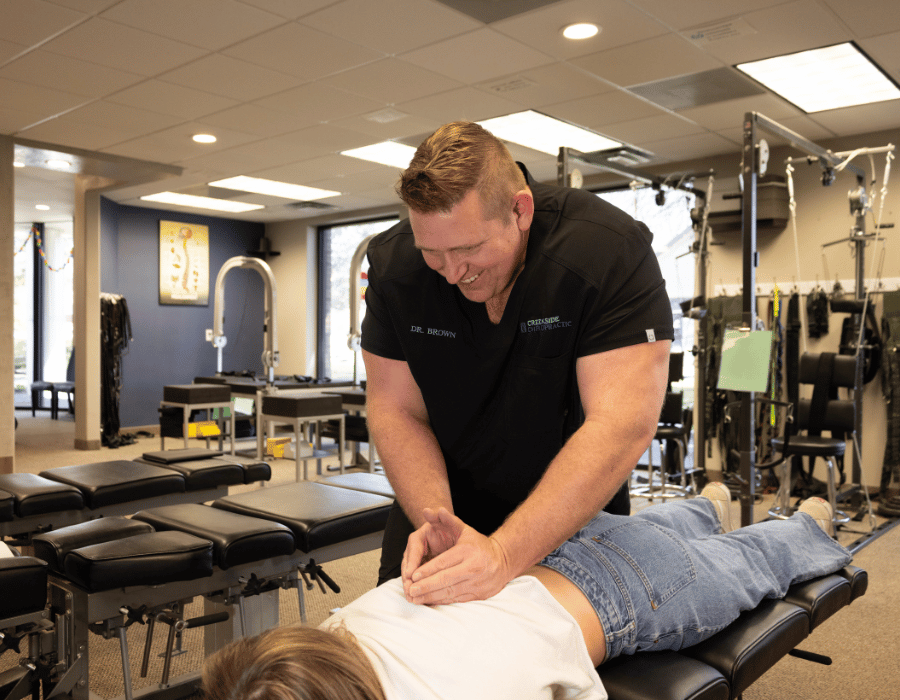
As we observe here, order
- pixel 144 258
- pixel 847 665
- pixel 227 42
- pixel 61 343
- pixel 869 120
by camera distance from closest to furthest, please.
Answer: pixel 847 665
pixel 227 42
pixel 869 120
pixel 144 258
pixel 61 343

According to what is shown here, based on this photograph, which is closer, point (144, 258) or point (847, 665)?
point (847, 665)

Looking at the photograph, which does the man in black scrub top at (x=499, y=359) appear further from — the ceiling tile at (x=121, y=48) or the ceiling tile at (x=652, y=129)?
the ceiling tile at (x=652, y=129)

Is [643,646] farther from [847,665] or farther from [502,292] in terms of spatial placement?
[847,665]

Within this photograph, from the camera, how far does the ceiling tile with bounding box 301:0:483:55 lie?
304 cm

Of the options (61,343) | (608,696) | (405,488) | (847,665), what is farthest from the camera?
(61,343)

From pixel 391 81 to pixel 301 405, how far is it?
1.97 meters

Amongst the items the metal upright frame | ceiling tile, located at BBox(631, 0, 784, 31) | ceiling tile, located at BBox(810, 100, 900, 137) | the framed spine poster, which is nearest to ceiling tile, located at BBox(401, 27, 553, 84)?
ceiling tile, located at BBox(631, 0, 784, 31)

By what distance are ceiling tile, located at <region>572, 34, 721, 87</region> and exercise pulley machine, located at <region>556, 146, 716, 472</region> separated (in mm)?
403

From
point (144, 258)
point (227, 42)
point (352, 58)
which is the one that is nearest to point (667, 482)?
point (352, 58)

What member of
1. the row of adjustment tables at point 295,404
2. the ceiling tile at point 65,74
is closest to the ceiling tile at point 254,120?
the ceiling tile at point 65,74

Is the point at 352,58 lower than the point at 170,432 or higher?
higher

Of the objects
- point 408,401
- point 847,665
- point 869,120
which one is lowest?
point 847,665

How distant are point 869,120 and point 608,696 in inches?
187

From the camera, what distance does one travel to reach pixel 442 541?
41.5 inches
